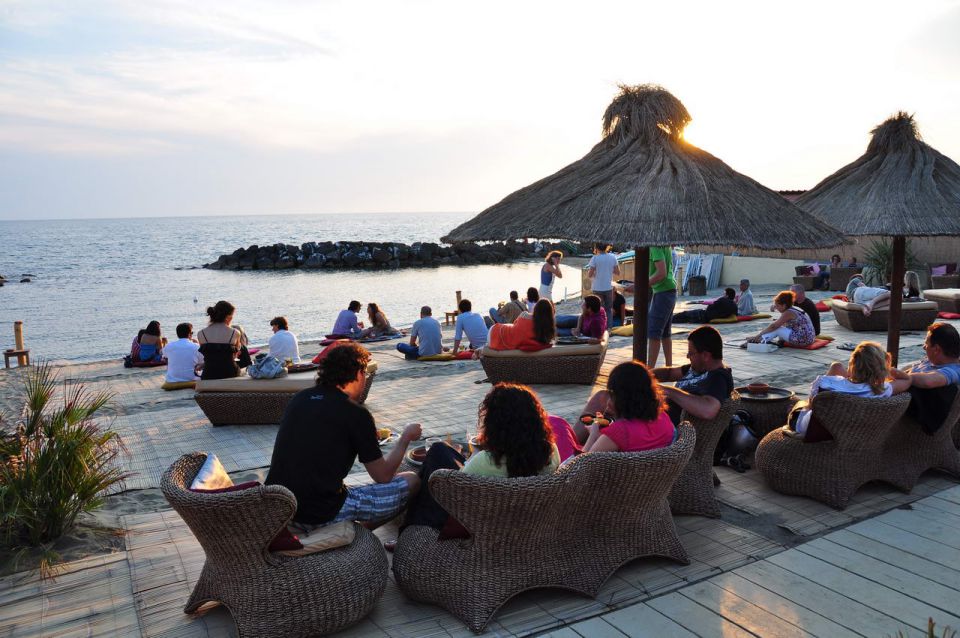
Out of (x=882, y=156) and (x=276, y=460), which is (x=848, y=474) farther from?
(x=882, y=156)

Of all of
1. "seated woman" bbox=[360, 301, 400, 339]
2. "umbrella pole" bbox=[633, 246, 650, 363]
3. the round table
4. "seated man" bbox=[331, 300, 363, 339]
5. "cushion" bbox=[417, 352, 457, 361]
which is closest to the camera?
the round table

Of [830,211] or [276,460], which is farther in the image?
[830,211]

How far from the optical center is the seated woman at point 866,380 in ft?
14.9

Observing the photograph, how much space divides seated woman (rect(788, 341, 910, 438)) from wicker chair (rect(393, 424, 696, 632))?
1.51 m

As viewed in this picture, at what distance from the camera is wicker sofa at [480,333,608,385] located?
8.82m

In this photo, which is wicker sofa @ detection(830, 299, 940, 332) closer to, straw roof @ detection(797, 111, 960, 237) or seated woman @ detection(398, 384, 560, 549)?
straw roof @ detection(797, 111, 960, 237)

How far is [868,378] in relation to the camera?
4555 mm

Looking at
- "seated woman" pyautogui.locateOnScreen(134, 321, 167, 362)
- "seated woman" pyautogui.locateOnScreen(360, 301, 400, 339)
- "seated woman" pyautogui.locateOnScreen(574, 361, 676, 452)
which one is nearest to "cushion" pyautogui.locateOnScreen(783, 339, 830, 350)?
"seated woman" pyautogui.locateOnScreen(574, 361, 676, 452)

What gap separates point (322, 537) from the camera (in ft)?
11.0

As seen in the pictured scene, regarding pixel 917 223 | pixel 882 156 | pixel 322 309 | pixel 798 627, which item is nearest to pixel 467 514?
pixel 798 627

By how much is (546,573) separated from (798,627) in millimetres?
1139

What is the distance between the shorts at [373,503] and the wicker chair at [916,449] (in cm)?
341

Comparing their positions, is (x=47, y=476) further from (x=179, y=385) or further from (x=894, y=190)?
(x=894, y=190)

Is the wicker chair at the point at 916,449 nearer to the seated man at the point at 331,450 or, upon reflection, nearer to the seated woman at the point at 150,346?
the seated man at the point at 331,450
